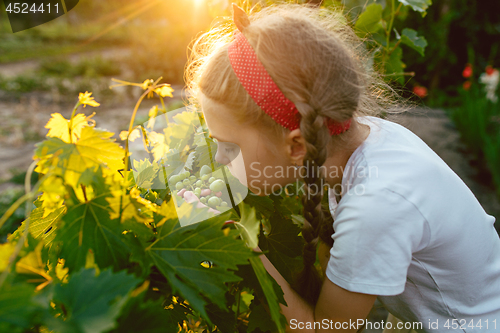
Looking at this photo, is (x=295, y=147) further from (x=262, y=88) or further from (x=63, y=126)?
(x=63, y=126)

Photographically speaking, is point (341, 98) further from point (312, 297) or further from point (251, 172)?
point (312, 297)

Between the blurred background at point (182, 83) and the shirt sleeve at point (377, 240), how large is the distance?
2.67 meters

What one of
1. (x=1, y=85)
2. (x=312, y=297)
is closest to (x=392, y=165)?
(x=312, y=297)

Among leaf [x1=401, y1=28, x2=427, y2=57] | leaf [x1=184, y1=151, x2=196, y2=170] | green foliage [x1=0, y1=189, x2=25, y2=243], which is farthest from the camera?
green foliage [x1=0, y1=189, x2=25, y2=243]

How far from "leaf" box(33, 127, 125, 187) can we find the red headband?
1.35ft

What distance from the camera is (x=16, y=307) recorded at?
417 mm

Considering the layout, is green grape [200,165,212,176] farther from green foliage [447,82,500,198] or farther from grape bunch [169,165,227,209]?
green foliage [447,82,500,198]

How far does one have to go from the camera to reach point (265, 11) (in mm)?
1072

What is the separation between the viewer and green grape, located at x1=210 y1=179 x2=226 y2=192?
0.84 metres

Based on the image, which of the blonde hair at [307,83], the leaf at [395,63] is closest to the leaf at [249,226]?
the blonde hair at [307,83]

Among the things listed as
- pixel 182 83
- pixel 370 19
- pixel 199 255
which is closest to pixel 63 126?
pixel 199 255

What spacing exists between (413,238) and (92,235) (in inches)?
31.0

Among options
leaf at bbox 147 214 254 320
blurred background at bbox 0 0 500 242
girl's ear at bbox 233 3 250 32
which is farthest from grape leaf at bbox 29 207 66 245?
blurred background at bbox 0 0 500 242

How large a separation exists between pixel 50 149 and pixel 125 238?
0.72ft
